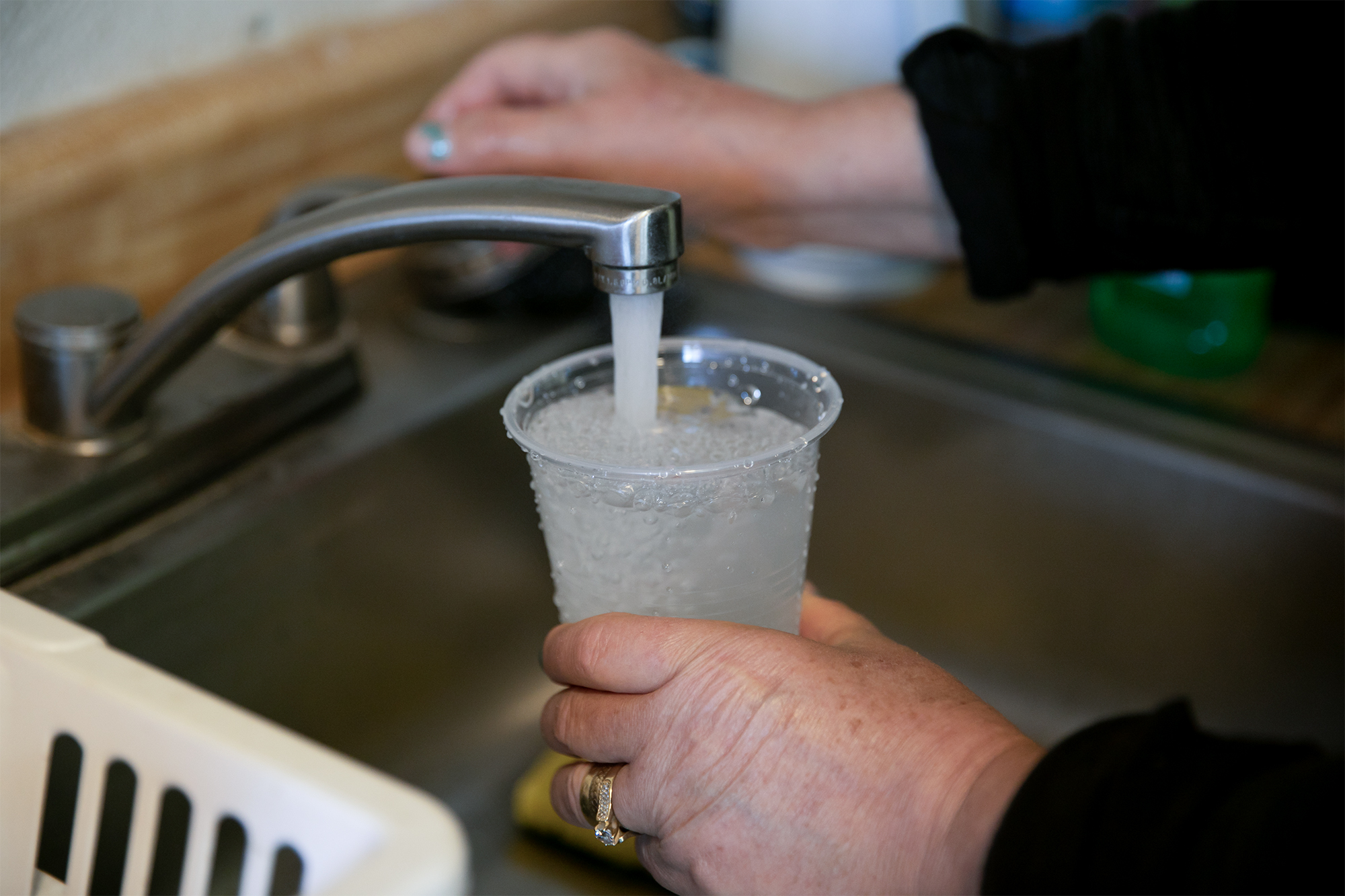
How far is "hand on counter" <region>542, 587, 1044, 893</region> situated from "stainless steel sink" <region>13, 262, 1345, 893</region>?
343mm

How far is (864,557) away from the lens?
0.95 metres

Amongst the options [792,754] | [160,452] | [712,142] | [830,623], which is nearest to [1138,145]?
[712,142]

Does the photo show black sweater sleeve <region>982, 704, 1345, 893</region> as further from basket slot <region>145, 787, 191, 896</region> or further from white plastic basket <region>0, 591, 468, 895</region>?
basket slot <region>145, 787, 191, 896</region>

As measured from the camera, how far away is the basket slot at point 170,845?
690mm

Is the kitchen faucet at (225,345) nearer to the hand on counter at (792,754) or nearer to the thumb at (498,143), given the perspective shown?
the thumb at (498,143)

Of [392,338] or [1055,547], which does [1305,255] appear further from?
[392,338]

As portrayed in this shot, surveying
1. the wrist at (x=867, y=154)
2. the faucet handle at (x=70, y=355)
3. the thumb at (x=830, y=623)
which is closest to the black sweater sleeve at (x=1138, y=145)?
the wrist at (x=867, y=154)

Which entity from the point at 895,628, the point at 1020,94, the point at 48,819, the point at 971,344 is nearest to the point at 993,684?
the point at 895,628

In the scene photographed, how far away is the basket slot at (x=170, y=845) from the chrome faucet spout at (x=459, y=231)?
0.25 m

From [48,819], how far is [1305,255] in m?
0.80

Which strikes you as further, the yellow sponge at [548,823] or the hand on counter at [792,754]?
the yellow sponge at [548,823]

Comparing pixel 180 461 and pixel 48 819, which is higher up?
pixel 180 461

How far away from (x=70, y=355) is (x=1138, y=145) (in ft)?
2.17

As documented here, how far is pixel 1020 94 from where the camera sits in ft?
2.60
